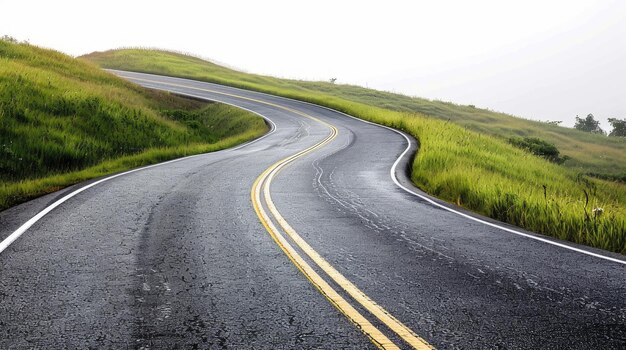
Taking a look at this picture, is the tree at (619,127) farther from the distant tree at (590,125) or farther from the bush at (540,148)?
the bush at (540,148)

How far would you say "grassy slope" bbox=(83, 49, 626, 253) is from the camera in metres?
7.97

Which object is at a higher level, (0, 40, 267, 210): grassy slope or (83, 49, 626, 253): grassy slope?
(83, 49, 626, 253): grassy slope

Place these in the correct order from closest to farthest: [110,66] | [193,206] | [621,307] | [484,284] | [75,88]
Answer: [621,307] < [484,284] < [193,206] < [75,88] < [110,66]

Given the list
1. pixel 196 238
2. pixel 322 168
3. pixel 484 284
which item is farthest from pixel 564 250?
pixel 322 168

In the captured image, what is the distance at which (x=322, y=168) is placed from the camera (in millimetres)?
14219

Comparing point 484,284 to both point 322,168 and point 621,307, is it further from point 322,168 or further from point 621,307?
point 322,168

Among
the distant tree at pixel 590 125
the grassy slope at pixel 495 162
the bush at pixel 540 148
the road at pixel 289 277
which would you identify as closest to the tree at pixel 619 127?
the distant tree at pixel 590 125

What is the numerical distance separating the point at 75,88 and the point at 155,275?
18.5 meters

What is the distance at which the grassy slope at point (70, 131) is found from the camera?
41.2ft

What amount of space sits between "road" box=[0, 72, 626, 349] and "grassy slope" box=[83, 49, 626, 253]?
0.93 metres

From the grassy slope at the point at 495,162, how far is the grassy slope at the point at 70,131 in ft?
27.4

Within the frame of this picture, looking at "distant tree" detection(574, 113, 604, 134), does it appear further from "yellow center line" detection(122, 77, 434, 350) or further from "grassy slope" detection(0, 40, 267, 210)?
"yellow center line" detection(122, 77, 434, 350)

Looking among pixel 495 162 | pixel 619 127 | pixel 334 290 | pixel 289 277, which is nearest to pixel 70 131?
pixel 495 162

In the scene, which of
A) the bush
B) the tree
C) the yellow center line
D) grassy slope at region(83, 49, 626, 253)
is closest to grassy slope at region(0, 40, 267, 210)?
the yellow center line
